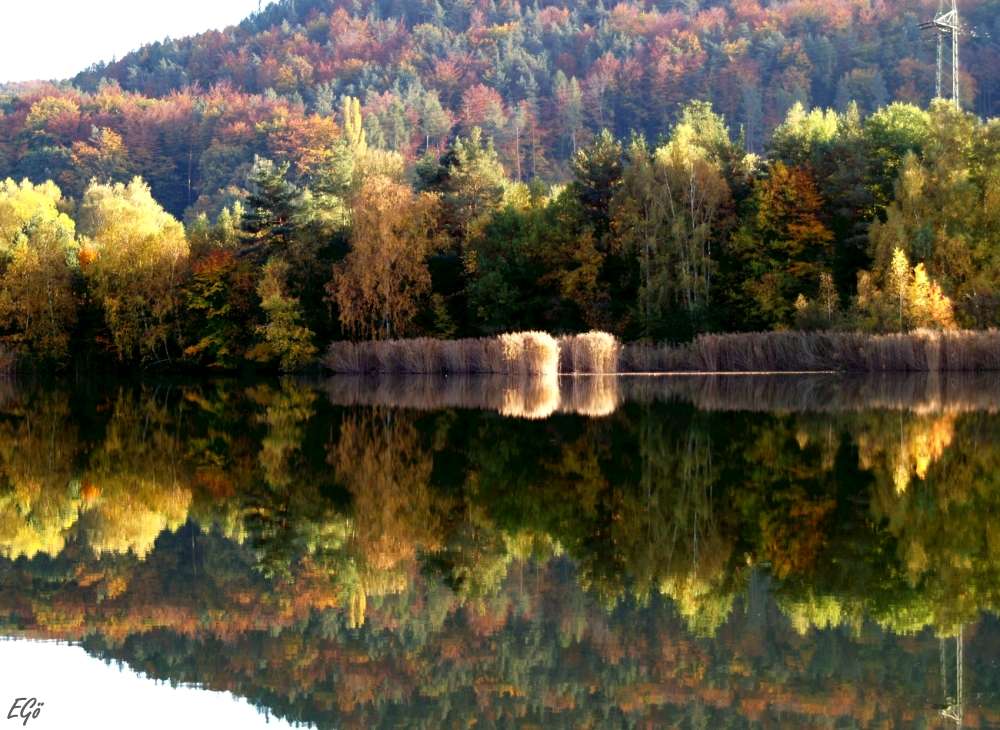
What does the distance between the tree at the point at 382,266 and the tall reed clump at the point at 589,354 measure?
9884mm

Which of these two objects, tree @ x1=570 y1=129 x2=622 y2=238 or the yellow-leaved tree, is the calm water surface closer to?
tree @ x1=570 y1=129 x2=622 y2=238

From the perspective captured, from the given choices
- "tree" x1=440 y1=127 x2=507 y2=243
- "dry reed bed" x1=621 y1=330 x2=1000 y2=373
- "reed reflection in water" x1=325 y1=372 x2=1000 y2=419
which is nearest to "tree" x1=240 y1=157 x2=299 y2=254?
"tree" x1=440 y1=127 x2=507 y2=243

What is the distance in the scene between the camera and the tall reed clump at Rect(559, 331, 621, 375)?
127ft

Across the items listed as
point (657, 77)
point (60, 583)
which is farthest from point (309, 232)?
point (657, 77)

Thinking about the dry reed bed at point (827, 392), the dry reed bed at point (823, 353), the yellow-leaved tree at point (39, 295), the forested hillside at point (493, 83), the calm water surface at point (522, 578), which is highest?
the forested hillside at point (493, 83)

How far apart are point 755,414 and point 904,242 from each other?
21.2 m

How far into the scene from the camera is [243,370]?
5081cm

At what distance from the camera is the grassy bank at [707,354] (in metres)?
34.8

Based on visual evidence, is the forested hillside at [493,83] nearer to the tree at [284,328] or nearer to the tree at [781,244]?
the tree at [781,244]

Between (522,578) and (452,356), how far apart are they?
3132cm

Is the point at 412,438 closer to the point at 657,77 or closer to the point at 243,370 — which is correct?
the point at 243,370
